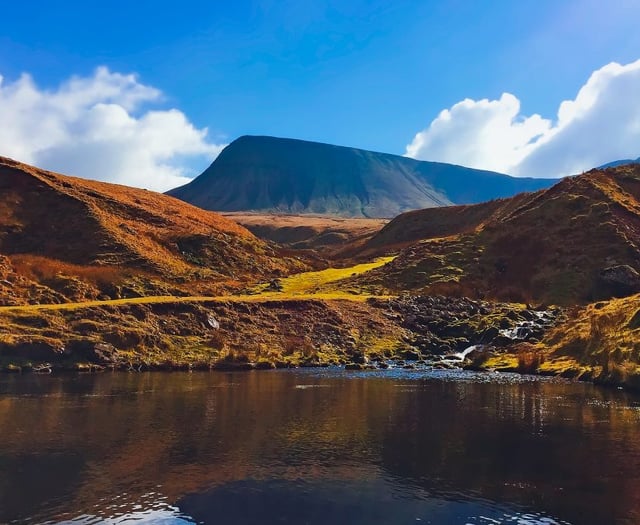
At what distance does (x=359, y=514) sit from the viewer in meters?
20.5

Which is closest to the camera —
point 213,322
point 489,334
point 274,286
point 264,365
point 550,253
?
point 264,365

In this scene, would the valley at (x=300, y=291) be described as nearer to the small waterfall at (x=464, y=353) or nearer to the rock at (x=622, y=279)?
the rock at (x=622, y=279)

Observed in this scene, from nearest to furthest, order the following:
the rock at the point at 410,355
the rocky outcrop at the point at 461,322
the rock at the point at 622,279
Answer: the rock at the point at 410,355
the rocky outcrop at the point at 461,322
the rock at the point at 622,279

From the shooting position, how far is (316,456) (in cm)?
2764

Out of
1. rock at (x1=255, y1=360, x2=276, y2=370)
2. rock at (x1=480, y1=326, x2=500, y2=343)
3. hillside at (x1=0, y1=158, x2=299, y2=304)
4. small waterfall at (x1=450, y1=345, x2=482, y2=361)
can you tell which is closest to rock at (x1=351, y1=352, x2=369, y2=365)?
rock at (x1=255, y1=360, x2=276, y2=370)

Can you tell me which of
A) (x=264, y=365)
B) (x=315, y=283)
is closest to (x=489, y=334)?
(x=264, y=365)

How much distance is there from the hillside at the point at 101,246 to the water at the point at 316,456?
125ft

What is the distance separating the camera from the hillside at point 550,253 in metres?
96.7

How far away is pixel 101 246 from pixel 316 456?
262 ft

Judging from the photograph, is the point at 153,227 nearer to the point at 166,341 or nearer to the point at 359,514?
the point at 166,341

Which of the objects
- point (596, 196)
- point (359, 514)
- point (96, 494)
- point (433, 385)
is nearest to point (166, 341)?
point (433, 385)

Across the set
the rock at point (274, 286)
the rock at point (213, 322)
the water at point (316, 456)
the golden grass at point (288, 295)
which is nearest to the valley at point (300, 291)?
the rock at point (213, 322)

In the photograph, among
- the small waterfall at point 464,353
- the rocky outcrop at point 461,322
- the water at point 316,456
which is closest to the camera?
the water at point 316,456

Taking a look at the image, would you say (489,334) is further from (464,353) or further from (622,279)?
(622,279)
